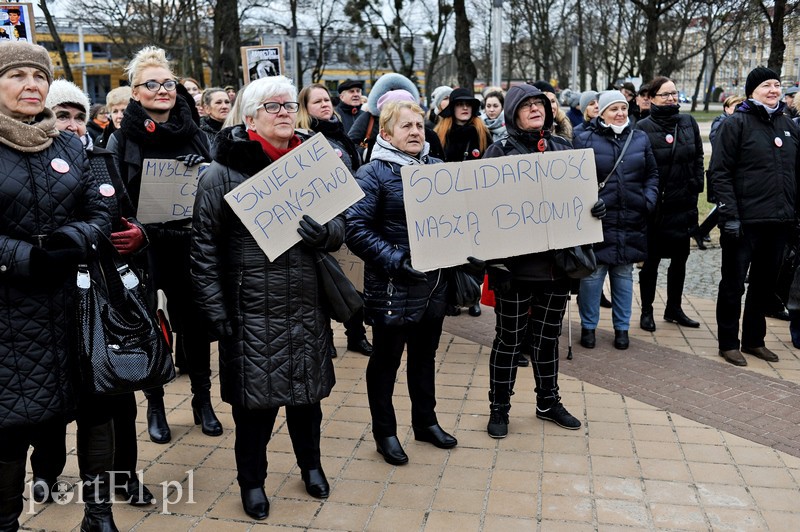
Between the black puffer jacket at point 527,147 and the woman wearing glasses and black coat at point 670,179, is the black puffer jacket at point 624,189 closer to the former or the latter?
the woman wearing glasses and black coat at point 670,179

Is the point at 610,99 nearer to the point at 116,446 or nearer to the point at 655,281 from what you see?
the point at 655,281

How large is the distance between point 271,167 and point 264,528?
1.73 metres

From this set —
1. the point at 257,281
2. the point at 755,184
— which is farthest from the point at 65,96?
the point at 755,184

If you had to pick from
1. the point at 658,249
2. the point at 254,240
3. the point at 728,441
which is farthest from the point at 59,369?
the point at 658,249

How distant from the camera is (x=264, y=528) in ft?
12.5

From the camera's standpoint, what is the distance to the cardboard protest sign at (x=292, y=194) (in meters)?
3.60

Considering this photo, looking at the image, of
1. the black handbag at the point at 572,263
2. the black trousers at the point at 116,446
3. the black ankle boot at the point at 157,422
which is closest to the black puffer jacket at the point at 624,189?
the black handbag at the point at 572,263

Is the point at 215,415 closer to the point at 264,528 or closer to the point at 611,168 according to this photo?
the point at 264,528

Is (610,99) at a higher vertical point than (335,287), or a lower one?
higher

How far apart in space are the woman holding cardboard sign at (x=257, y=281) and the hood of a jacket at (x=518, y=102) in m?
1.55

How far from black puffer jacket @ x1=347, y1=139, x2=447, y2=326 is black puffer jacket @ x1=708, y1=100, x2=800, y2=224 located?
3069mm

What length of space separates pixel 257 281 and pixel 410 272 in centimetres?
86

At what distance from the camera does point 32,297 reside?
314 centimetres

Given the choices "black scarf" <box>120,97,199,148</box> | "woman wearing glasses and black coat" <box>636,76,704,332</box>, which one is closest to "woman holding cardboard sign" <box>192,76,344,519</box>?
"black scarf" <box>120,97,199,148</box>
